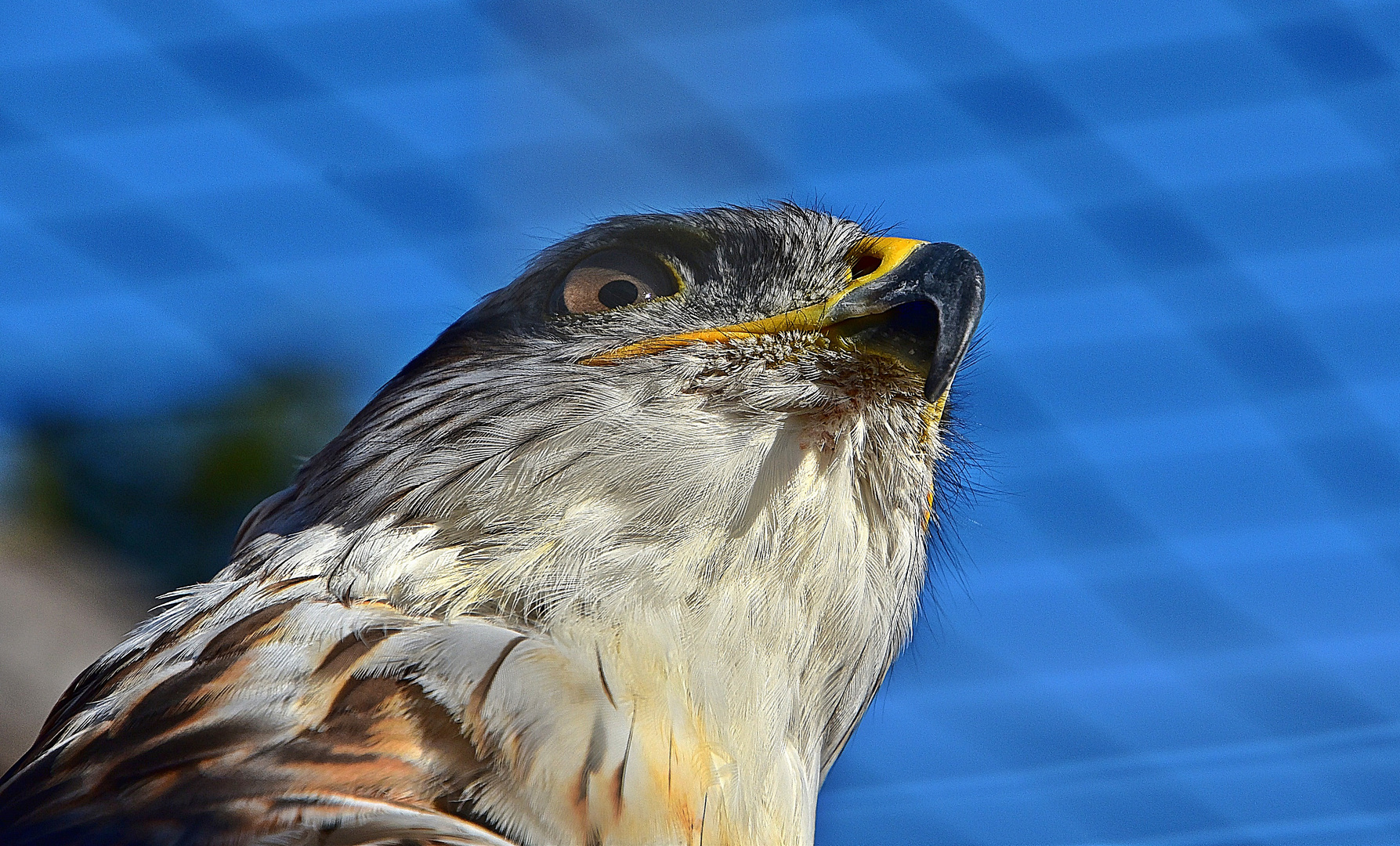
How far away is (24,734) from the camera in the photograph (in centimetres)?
450

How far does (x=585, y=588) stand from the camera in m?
2.17

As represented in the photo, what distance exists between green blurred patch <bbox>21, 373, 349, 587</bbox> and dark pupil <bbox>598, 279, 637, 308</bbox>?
6.42 m

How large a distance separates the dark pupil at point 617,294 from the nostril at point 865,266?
0.40 meters

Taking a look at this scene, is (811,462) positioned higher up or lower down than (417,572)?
higher up

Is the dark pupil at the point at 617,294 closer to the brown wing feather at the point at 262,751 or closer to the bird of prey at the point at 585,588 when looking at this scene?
the bird of prey at the point at 585,588

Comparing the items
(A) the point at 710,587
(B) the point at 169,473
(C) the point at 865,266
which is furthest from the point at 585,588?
(B) the point at 169,473

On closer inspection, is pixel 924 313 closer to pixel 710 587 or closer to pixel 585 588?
pixel 710 587

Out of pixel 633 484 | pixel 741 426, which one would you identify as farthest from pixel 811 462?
pixel 633 484

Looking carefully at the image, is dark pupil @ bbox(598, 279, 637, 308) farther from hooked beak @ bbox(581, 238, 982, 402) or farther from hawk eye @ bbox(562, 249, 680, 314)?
hooked beak @ bbox(581, 238, 982, 402)

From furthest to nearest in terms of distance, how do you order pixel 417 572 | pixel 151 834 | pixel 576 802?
pixel 417 572 < pixel 576 802 < pixel 151 834

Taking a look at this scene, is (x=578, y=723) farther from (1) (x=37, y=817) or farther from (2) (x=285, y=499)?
(2) (x=285, y=499)

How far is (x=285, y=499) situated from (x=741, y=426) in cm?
93

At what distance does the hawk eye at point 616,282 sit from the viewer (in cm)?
257

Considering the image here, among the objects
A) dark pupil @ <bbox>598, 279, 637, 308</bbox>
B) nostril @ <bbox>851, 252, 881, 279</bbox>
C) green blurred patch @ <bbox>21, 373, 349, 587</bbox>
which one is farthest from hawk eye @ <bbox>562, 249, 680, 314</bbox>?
green blurred patch @ <bbox>21, 373, 349, 587</bbox>
